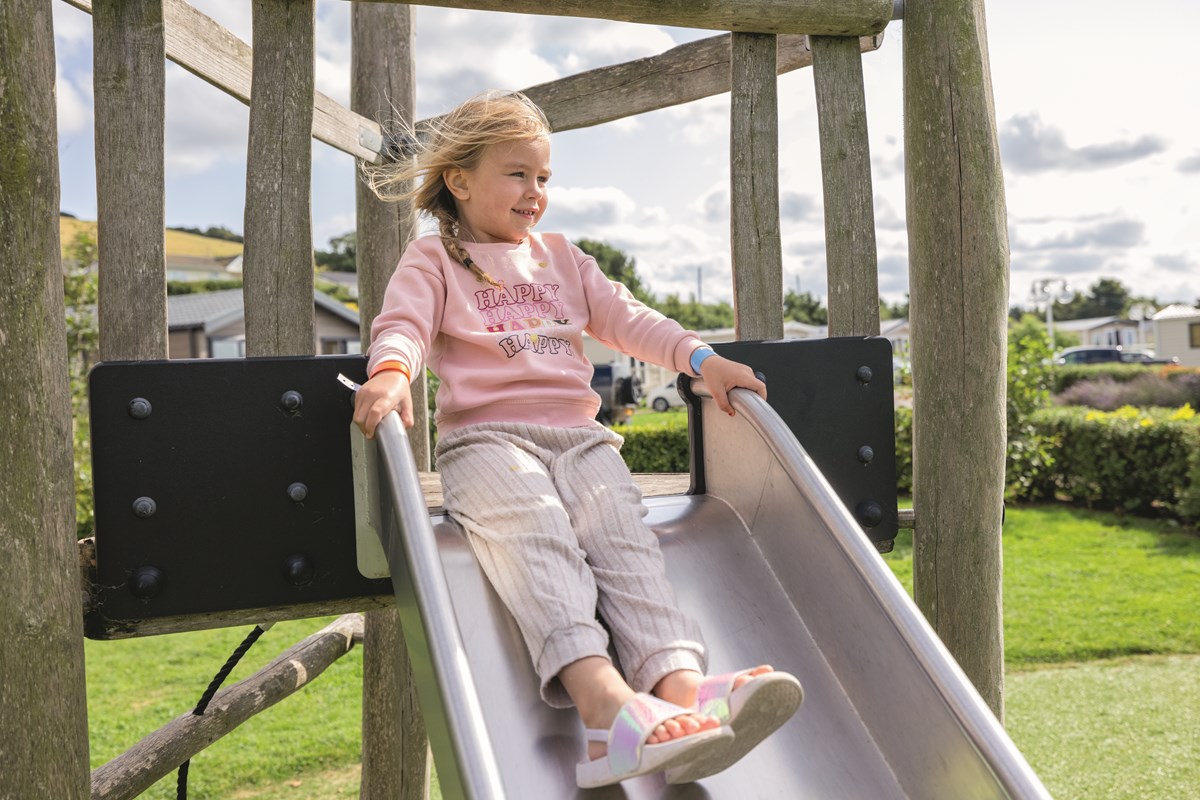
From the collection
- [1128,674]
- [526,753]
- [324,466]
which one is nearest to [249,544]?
[324,466]

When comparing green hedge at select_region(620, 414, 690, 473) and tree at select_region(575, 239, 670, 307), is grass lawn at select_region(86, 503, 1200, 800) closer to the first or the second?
green hedge at select_region(620, 414, 690, 473)

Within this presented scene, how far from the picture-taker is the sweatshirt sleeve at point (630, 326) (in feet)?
7.70

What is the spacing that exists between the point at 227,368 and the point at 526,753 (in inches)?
36.2

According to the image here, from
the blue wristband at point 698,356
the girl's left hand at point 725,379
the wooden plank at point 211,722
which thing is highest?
the blue wristband at point 698,356

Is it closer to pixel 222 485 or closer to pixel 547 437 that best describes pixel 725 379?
pixel 547 437

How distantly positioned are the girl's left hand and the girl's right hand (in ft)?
2.30

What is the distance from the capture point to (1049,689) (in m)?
5.40

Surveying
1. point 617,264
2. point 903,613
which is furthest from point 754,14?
point 617,264

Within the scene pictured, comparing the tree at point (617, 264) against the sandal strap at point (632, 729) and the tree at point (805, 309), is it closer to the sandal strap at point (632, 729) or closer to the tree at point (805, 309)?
the tree at point (805, 309)

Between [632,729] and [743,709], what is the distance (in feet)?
0.52

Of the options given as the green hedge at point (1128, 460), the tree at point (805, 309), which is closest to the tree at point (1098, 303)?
the tree at point (805, 309)

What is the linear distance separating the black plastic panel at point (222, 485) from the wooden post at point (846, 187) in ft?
4.66

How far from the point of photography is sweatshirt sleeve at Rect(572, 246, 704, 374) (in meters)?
2.35

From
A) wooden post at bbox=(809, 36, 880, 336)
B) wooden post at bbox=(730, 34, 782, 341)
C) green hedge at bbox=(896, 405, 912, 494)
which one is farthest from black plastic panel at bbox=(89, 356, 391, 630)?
green hedge at bbox=(896, 405, 912, 494)
